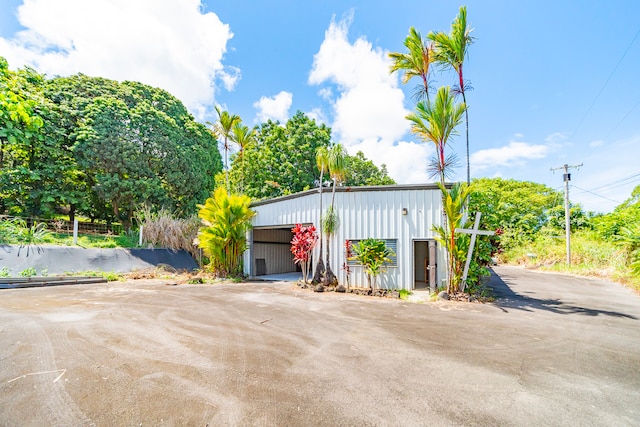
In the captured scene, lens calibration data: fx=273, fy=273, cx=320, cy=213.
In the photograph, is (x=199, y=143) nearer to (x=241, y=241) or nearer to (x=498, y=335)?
(x=241, y=241)

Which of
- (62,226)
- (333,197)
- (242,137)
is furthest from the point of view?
(242,137)

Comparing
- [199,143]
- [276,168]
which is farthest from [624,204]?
[199,143]

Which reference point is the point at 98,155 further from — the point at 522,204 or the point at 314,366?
the point at 522,204

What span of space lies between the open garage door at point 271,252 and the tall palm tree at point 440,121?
7530 mm

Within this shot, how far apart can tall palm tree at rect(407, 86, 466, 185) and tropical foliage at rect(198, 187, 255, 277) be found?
7.40 metres

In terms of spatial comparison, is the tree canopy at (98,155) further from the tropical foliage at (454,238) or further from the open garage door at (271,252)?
the tropical foliage at (454,238)

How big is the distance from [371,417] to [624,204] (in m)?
27.9

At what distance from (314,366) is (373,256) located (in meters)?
5.33

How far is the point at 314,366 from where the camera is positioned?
10.4 ft

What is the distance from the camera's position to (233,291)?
8570 mm

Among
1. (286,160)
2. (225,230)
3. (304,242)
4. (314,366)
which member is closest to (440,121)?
(304,242)

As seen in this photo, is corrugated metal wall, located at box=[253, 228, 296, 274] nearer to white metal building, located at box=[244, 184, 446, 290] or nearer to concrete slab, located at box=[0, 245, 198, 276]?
white metal building, located at box=[244, 184, 446, 290]

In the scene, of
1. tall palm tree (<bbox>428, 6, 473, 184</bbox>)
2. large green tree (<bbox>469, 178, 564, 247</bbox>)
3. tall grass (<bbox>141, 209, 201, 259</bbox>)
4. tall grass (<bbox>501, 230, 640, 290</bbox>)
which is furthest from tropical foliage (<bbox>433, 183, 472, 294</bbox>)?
tall grass (<bbox>141, 209, 201, 259</bbox>)

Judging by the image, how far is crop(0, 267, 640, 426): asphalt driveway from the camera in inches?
89.4
